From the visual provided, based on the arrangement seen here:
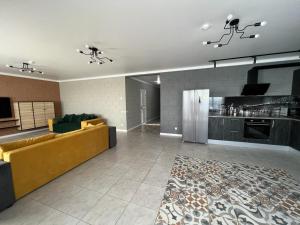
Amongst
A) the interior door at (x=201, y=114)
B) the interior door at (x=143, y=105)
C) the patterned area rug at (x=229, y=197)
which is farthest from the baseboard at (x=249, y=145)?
the interior door at (x=143, y=105)

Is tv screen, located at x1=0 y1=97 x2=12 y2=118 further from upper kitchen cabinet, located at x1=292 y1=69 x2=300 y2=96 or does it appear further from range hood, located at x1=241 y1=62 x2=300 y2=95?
upper kitchen cabinet, located at x1=292 y1=69 x2=300 y2=96

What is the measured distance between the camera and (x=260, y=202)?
1987 millimetres

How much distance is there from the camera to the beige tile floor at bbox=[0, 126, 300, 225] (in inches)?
69.6

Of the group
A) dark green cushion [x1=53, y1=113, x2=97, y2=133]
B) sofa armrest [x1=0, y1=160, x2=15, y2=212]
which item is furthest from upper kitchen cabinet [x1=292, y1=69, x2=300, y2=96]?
dark green cushion [x1=53, y1=113, x2=97, y2=133]

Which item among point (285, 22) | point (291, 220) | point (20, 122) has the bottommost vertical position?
point (291, 220)

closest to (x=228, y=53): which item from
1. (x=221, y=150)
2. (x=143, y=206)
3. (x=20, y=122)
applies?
(x=221, y=150)

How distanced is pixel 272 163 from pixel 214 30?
3273mm

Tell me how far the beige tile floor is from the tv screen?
5047 millimetres

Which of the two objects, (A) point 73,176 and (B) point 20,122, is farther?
(B) point 20,122

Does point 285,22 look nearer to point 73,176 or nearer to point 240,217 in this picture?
point 240,217

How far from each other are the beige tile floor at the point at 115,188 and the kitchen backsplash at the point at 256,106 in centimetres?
125

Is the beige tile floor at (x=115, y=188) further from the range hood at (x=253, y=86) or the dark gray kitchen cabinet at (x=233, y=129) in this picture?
the range hood at (x=253, y=86)

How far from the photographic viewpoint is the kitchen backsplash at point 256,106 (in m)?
4.19

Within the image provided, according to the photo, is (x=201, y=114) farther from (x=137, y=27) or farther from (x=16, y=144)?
(x=16, y=144)
